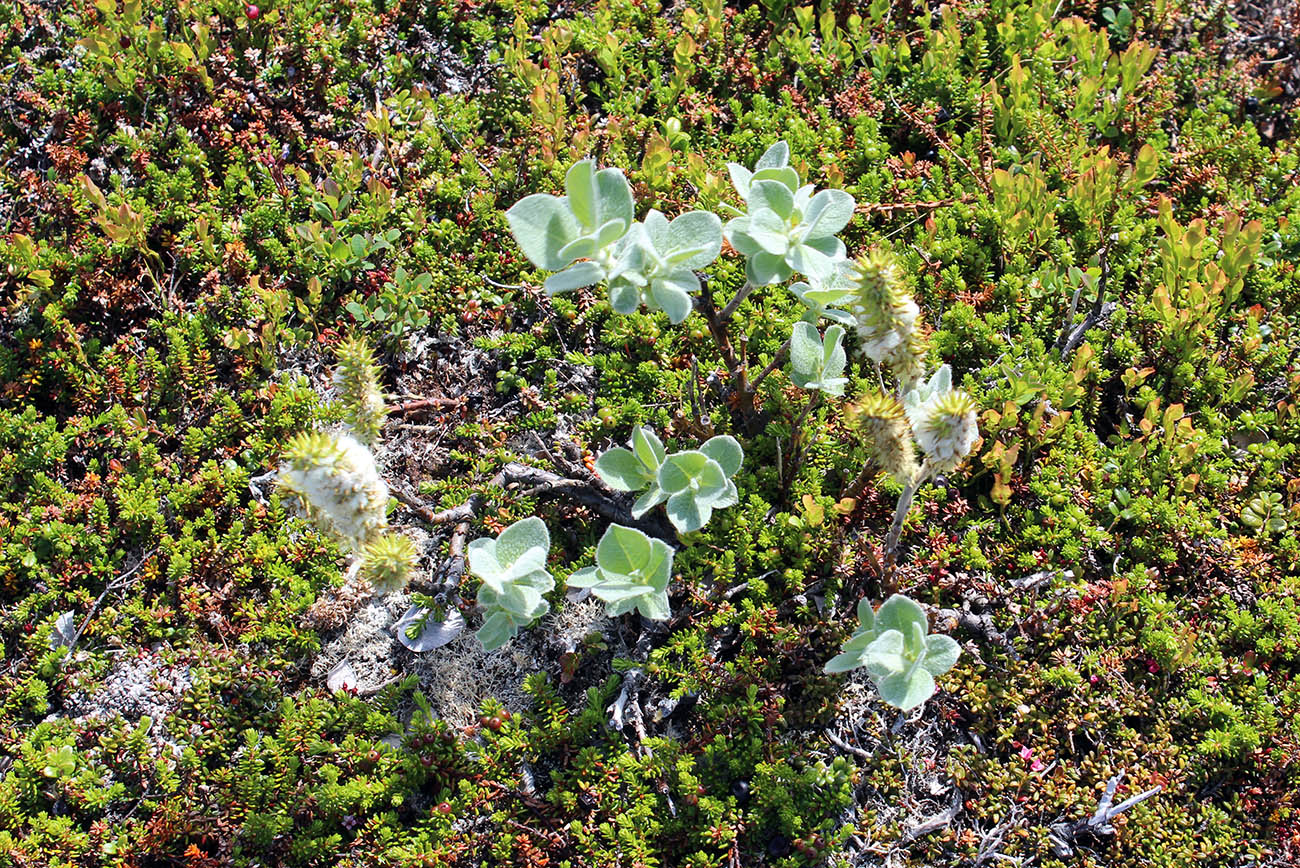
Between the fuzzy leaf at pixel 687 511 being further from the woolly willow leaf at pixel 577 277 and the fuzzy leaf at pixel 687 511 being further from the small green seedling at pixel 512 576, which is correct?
the woolly willow leaf at pixel 577 277

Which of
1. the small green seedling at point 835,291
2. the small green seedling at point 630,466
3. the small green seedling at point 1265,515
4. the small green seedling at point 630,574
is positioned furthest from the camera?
the small green seedling at point 1265,515

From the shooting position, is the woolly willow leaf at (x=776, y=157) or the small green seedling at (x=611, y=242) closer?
the small green seedling at (x=611, y=242)

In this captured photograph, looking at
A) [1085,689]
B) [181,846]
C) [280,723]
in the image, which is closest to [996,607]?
[1085,689]

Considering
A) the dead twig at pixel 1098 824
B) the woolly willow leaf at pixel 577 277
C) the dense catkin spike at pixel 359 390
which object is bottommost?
the dead twig at pixel 1098 824

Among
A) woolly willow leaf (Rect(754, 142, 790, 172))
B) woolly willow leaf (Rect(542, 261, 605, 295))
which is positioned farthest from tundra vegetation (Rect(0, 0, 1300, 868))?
woolly willow leaf (Rect(754, 142, 790, 172))

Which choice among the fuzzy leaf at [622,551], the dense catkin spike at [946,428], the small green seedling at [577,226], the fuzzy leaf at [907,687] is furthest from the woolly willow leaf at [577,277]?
the fuzzy leaf at [907,687]

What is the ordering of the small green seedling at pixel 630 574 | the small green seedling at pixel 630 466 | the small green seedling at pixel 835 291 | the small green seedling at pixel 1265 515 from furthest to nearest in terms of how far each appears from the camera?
the small green seedling at pixel 1265 515, the small green seedling at pixel 630 466, the small green seedling at pixel 630 574, the small green seedling at pixel 835 291

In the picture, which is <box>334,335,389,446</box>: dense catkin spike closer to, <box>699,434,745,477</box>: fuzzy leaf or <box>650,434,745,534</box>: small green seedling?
<box>650,434,745,534</box>: small green seedling
